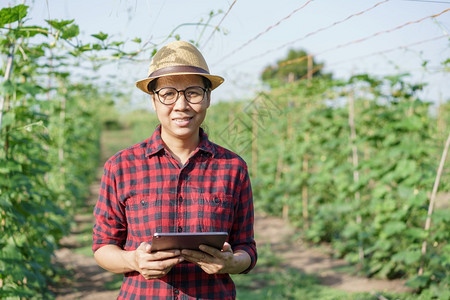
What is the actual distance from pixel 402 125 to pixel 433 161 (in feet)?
2.01

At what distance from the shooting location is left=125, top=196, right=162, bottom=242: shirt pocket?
1.71 m

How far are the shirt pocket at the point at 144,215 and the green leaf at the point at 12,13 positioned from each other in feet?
3.48

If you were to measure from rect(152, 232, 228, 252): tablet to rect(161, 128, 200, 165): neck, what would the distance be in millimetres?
411

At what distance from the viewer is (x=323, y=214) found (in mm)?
6375

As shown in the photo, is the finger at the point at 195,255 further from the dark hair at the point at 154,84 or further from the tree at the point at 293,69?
the tree at the point at 293,69

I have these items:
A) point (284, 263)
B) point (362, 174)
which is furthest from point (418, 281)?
point (362, 174)

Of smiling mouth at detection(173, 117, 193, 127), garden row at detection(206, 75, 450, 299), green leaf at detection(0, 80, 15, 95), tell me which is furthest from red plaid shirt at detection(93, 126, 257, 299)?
green leaf at detection(0, 80, 15, 95)

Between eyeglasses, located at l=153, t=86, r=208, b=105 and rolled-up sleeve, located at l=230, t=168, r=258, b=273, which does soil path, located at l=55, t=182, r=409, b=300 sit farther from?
eyeglasses, located at l=153, t=86, r=208, b=105

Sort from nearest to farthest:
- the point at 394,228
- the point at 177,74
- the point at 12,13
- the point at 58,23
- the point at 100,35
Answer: the point at 177,74 < the point at 12,13 < the point at 58,23 < the point at 100,35 < the point at 394,228

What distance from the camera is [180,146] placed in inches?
72.0

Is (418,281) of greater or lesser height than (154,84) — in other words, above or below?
below

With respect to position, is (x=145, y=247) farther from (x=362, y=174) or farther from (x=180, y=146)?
(x=362, y=174)

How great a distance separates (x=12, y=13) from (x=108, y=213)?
3.52 ft

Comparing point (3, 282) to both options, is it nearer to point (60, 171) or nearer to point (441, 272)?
point (441, 272)
